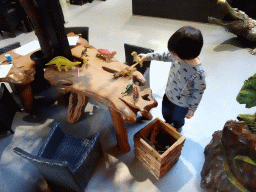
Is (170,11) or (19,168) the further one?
(170,11)

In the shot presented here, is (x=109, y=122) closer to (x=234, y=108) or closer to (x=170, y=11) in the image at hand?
(x=234, y=108)

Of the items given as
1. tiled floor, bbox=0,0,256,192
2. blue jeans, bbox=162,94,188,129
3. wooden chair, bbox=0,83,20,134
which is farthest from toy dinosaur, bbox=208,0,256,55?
wooden chair, bbox=0,83,20,134

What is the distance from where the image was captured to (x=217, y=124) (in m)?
2.31

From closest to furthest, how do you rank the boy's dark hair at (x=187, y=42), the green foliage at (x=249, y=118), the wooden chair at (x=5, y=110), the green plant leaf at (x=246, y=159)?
the boy's dark hair at (x=187, y=42), the green plant leaf at (x=246, y=159), the green foliage at (x=249, y=118), the wooden chair at (x=5, y=110)

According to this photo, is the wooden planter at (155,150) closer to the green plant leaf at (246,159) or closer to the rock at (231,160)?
the rock at (231,160)

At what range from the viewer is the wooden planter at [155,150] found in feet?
5.34

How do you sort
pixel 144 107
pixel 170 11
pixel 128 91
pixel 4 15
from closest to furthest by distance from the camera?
pixel 144 107 < pixel 128 91 < pixel 4 15 < pixel 170 11

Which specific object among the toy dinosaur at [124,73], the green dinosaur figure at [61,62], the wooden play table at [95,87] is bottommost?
the wooden play table at [95,87]

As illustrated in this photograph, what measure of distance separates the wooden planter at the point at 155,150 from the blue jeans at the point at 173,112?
0.17 metres

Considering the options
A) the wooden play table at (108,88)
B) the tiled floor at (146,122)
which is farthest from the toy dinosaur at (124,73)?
the tiled floor at (146,122)

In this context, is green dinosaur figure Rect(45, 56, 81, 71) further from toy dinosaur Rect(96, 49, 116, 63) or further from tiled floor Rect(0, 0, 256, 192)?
tiled floor Rect(0, 0, 256, 192)

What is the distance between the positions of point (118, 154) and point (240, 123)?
1170 millimetres

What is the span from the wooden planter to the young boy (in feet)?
0.65

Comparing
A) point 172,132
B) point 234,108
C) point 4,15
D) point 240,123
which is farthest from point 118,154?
point 4,15
